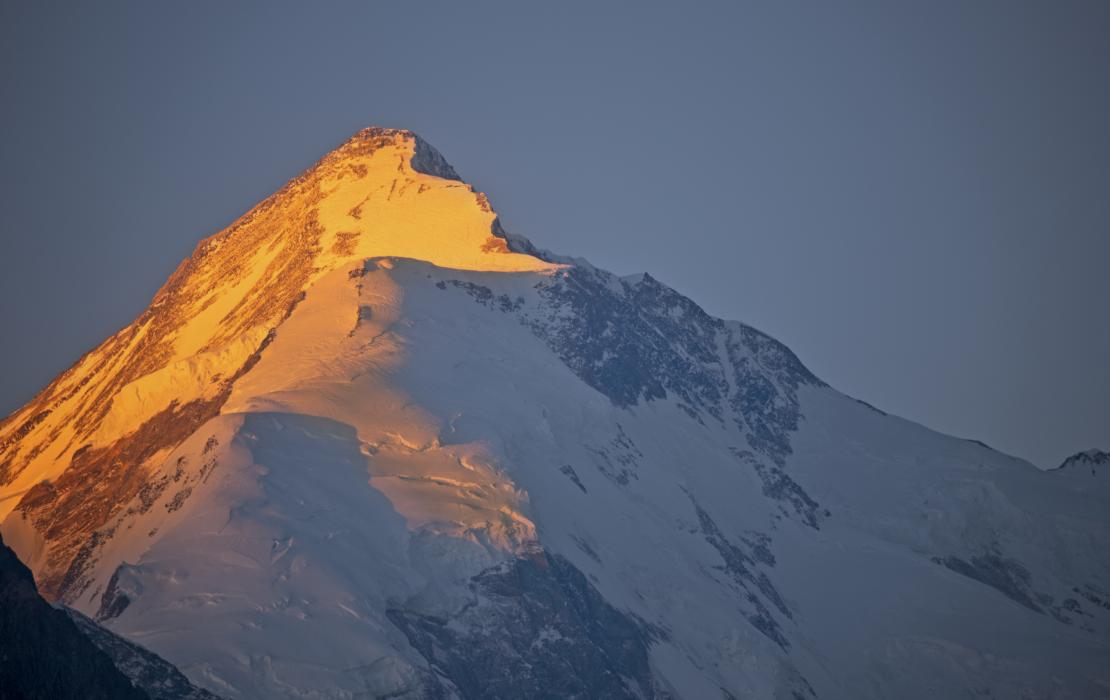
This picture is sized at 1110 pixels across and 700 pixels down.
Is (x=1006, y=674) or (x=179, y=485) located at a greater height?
A: (x=1006, y=674)

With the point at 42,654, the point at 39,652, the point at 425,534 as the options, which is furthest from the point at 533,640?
the point at 39,652

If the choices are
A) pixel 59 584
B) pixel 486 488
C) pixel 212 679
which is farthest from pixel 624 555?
pixel 212 679

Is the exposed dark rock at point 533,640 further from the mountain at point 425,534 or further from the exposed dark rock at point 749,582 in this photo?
the exposed dark rock at point 749,582

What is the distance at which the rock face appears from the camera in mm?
77375

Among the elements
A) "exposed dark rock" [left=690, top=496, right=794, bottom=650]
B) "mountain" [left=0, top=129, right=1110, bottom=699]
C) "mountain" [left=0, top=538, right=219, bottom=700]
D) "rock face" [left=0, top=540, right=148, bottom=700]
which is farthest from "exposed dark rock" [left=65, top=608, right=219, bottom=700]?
"exposed dark rock" [left=690, top=496, right=794, bottom=650]

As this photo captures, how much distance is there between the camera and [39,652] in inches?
3130

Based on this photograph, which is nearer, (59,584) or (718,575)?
(59,584)

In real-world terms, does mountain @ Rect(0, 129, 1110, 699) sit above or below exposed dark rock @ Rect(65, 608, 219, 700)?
above

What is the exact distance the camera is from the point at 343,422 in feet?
493

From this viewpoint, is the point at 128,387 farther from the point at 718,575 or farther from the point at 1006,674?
the point at 1006,674

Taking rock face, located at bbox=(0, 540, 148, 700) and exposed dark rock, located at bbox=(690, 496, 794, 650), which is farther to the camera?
exposed dark rock, located at bbox=(690, 496, 794, 650)

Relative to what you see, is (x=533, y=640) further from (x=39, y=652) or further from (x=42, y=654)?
(x=39, y=652)

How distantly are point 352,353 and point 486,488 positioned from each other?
85.3 ft

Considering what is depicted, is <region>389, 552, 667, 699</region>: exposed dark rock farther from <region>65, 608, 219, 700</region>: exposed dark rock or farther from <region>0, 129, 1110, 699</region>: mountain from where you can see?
<region>65, 608, 219, 700</region>: exposed dark rock
